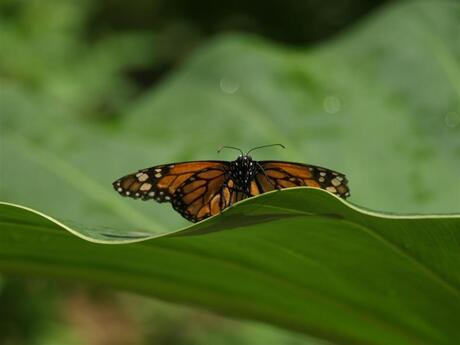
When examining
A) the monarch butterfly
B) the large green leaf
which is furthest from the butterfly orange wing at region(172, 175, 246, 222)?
the large green leaf

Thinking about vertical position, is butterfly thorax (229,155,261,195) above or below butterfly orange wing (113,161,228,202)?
above

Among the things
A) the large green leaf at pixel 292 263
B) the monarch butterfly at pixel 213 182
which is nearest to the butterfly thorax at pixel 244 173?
the monarch butterfly at pixel 213 182

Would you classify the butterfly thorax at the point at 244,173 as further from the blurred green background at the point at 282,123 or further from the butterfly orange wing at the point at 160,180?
the blurred green background at the point at 282,123

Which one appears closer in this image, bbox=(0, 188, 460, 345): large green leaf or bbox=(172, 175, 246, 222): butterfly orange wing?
bbox=(0, 188, 460, 345): large green leaf

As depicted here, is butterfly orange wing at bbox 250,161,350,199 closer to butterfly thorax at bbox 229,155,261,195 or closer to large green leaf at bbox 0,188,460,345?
butterfly thorax at bbox 229,155,261,195

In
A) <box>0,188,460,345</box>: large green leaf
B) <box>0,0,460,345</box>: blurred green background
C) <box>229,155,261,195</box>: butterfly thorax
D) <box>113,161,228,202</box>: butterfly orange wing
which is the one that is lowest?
<box>0,188,460,345</box>: large green leaf
